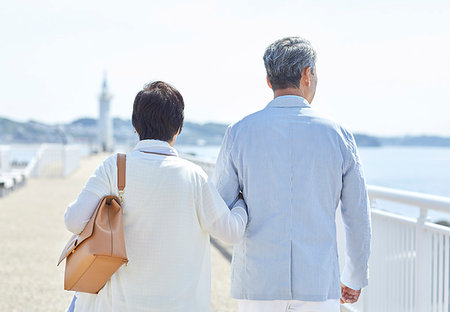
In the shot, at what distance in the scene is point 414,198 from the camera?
321 centimetres

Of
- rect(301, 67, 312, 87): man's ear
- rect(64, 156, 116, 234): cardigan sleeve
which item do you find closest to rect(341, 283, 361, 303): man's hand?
rect(301, 67, 312, 87): man's ear

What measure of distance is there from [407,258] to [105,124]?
66171 mm

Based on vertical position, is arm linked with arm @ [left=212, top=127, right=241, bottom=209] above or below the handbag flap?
above

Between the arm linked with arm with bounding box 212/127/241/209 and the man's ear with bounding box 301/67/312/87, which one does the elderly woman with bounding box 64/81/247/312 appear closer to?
the arm linked with arm with bounding box 212/127/241/209

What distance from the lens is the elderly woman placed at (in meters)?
2.21

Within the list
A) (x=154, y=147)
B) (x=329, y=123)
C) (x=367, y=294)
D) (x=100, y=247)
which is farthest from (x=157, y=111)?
(x=367, y=294)

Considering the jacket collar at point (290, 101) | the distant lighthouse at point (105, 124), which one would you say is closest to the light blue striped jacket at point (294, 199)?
the jacket collar at point (290, 101)

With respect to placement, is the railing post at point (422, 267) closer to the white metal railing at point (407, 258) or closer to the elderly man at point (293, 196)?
the white metal railing at point (407, 258)

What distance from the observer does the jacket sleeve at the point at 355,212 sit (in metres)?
2.28

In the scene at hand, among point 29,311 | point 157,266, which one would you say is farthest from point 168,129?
point 29,311

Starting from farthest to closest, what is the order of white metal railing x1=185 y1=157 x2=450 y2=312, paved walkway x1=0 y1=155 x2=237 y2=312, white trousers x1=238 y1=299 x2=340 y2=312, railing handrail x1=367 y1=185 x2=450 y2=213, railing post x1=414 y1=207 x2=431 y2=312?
paved walkway x1=0 y1=155 x2=237 y2=312 → railing post x1=414 y1=207 x2=431 y2=312 → white metal railing x1=185 y1=157 x2=450 y2=312 → railing handrail x1=367 y1=185 x2=450 y2=213 → white trousers x1=238 y1=299 x2=340 y2=312

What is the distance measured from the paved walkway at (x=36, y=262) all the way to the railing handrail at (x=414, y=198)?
187 centimetres

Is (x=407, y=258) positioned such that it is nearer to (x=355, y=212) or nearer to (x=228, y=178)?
(x=355, y=212)

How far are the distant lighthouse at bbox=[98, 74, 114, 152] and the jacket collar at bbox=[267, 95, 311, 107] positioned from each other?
63042 mm
